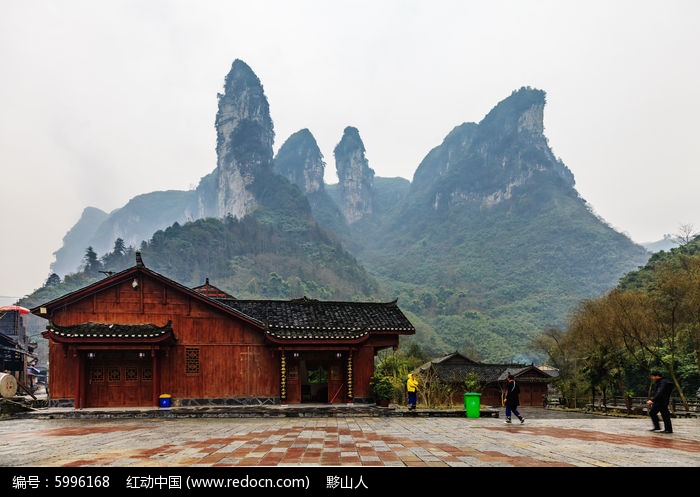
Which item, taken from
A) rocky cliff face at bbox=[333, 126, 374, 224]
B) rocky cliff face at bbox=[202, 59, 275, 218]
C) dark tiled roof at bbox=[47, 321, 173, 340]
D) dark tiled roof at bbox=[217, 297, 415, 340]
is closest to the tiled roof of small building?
dark tiled roof at bbox=[217, 297, 415, 340]

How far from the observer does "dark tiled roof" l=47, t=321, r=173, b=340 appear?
16.8 metres

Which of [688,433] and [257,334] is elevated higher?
[257,334]

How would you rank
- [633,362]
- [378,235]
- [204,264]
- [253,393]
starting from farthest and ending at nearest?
[378,235], [204,264], [633,362], [253,393]

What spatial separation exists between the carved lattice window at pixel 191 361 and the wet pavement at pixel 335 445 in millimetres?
4231

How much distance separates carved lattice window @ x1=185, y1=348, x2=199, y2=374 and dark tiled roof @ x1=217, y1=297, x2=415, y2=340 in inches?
87.9

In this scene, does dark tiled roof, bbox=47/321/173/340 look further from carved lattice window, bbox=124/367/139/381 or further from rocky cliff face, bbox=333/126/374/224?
rocky cliff face, bbox=333/126/374/224

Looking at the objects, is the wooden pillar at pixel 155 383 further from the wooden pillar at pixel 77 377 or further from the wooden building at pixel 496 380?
the wooden building at pixel 496 380

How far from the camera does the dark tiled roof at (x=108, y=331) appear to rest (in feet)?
55.0

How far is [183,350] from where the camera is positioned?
18.6m

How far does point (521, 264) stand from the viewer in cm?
12481

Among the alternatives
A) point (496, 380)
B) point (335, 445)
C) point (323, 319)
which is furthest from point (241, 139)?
point (335, 445)
